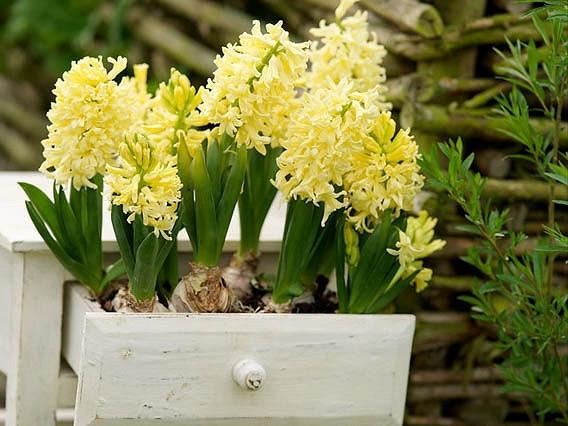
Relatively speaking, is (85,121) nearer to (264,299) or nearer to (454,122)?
(264,299)

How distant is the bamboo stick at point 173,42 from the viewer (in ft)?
8.38

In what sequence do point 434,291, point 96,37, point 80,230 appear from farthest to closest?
point 96,37 → point 434,291 → point 80,230

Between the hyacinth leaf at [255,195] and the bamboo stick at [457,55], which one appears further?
the bamboo stick at [457,55]

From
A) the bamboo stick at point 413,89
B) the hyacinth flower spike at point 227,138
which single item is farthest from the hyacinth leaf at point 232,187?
the bamboo stick at point 413,89

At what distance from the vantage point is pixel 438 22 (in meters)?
1.73

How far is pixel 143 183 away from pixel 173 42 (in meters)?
1.39

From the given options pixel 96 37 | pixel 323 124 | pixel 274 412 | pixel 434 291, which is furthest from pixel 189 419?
pixel 96 37

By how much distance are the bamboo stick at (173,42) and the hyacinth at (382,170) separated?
1.11 meters

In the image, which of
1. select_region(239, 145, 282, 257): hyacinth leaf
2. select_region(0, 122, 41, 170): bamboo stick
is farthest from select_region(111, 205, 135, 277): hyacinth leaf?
select_region(0, 122, 41, 170): bamboo stick

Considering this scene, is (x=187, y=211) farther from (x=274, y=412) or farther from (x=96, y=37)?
(x=96, y=37)

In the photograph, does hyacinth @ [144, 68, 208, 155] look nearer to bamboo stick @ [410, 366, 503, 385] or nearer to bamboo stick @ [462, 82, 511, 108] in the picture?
bamboo stick @ [462, 82, 511, 108]

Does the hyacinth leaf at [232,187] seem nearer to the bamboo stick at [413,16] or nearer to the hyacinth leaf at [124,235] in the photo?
the hyacinth leaf at [124,235]

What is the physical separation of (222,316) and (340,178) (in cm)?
23

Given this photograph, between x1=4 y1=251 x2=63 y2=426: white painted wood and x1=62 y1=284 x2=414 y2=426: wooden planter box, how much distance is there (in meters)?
0.07
